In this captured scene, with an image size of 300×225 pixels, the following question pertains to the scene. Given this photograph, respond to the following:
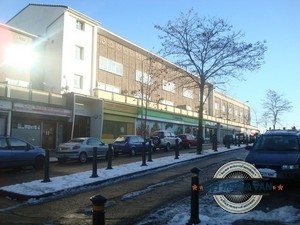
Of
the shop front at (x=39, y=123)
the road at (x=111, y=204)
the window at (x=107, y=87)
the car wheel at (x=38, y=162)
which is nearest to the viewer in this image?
the road at (x=111, y=204)

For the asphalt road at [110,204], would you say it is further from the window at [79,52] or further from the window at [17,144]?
the window at [79,52]

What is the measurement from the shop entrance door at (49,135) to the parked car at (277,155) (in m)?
20.9

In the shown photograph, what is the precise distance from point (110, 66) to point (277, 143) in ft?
99.3

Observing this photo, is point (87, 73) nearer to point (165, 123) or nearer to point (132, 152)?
point (132, 152)

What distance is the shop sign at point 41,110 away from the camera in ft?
82.7

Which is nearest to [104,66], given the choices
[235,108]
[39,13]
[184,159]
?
[39,13]

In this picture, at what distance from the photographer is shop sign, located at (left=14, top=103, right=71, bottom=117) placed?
2522 cm

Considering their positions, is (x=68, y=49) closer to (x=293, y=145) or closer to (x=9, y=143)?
(x=9, y=143)

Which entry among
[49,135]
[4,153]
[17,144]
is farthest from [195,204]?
[49,135]

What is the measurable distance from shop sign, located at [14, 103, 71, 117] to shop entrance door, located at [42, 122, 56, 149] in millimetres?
1233

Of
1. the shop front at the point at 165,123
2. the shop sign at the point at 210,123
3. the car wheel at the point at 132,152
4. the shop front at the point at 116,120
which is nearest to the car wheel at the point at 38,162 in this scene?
the car wheel at the point at 132,152

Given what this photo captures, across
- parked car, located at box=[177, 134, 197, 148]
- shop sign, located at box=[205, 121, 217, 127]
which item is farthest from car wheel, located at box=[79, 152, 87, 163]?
shop sign, located at box=[205, 121, 217, 127]

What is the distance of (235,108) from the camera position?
309 ft

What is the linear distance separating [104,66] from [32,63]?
8454 millimetres
